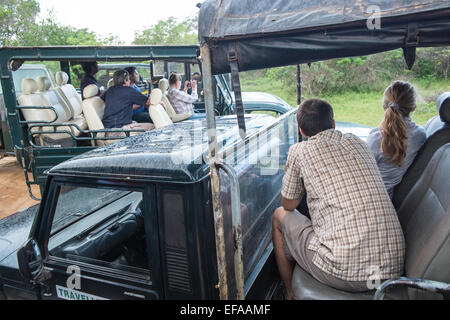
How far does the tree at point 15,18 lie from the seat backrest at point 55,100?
11709 mm

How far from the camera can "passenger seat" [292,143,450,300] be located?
1.58 meters

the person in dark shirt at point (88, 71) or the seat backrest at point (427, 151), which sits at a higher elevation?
the person in dark shirt at point (88, 71)

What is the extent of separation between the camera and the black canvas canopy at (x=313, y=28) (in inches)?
49.5

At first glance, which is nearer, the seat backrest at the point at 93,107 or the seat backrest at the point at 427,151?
the seat backrest at the point at 427,151

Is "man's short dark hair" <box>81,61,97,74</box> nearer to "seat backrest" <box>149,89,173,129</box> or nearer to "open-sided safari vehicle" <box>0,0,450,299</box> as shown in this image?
"seat backrest" <box>149,89,173,129</box>

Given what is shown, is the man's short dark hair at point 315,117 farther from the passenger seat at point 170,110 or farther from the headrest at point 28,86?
the headrest at point 28,86

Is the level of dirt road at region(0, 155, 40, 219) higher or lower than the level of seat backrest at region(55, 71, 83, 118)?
lower

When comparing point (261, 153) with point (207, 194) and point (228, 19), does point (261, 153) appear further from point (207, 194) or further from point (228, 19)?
point (228, 19)

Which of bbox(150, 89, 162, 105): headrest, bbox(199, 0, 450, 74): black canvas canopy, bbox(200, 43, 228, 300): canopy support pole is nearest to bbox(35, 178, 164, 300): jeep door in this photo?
bbox(200, 43, 228, 300): canopy support pole

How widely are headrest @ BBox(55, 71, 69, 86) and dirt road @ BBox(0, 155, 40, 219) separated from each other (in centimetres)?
210

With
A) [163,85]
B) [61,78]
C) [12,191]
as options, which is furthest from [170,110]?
[12,191]

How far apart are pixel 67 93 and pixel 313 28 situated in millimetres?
6665

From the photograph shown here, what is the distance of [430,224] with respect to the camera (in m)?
1.86

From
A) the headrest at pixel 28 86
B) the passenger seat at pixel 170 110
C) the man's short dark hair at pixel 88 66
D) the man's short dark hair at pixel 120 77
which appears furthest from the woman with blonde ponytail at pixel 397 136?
the headrest at pixel 28 86
